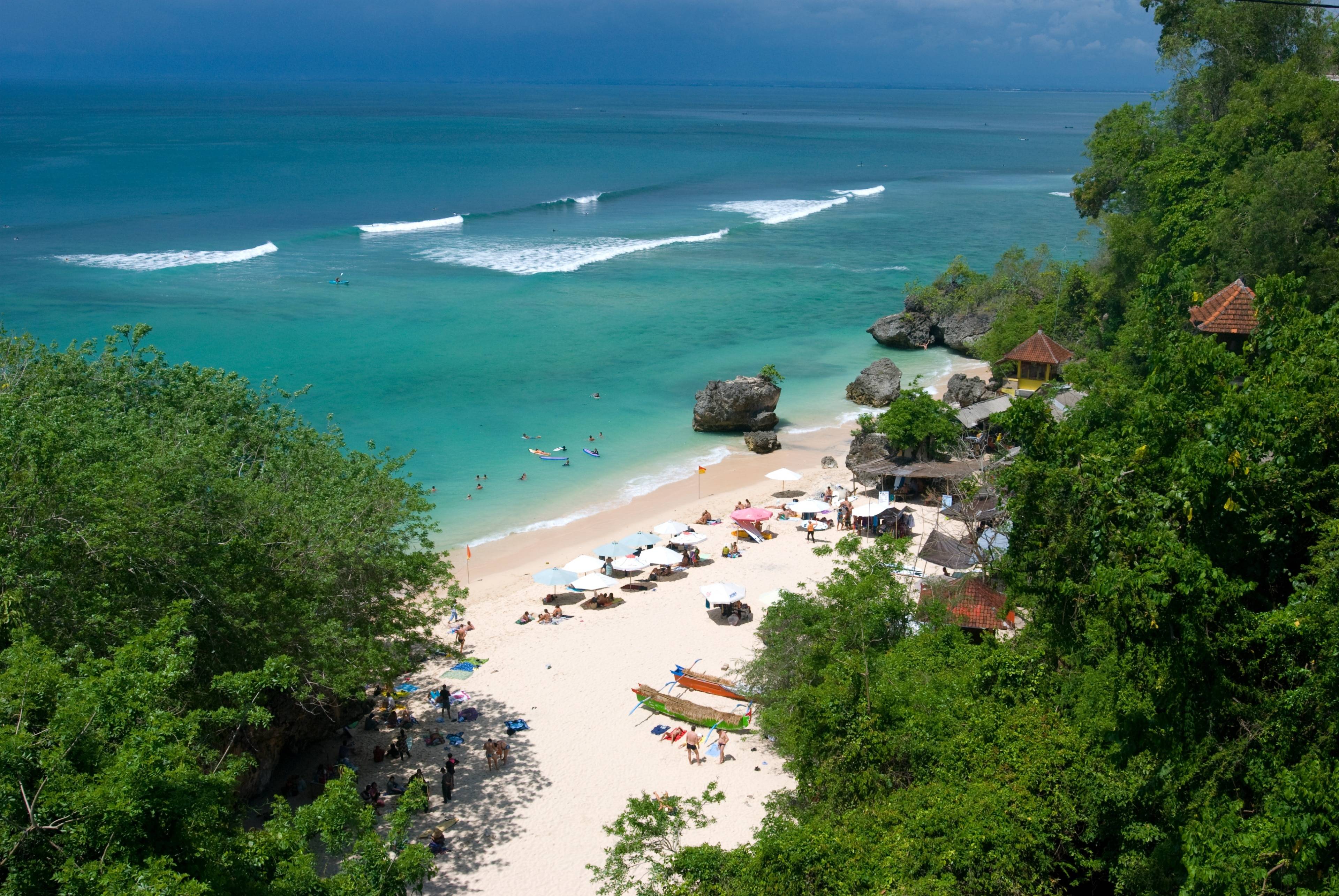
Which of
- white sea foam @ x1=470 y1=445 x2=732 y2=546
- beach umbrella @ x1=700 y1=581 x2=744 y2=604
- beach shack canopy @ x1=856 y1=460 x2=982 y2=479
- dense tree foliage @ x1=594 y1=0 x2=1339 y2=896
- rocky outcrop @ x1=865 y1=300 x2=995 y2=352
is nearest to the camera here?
dense tree foliage @ x1=594 y1=0 x2=1339 y2=896

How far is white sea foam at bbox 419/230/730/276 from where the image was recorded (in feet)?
187

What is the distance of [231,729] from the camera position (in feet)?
41.3

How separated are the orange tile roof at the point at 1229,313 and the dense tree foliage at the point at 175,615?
15.8 m

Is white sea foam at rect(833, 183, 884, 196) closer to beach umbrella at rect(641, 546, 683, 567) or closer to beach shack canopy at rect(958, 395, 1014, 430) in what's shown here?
beach shack canopy at rect(958, 395, 1014, 430)

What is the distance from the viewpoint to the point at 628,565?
2323 cm

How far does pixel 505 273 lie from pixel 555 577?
3652 cm

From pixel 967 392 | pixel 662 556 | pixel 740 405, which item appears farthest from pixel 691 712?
pixel 967 392

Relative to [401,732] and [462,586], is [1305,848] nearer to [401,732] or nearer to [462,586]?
[401,732]

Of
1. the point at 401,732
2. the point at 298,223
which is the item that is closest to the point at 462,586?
the point at 401,732

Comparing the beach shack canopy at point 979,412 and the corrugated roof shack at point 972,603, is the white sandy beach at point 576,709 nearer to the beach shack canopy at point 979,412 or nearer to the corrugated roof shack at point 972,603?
the corrugated roof shack at point 972,603

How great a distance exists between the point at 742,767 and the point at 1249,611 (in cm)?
804

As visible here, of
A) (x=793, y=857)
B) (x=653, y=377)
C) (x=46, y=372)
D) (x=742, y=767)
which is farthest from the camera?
(x=653, y=377)

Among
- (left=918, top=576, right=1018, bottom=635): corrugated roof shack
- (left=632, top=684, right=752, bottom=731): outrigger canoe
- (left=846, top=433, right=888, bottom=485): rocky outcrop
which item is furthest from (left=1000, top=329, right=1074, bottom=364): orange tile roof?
(left=632, top=684, right=752, bottom=731): outrigger canoe

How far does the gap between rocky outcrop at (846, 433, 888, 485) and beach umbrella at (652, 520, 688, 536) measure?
5.91 m
